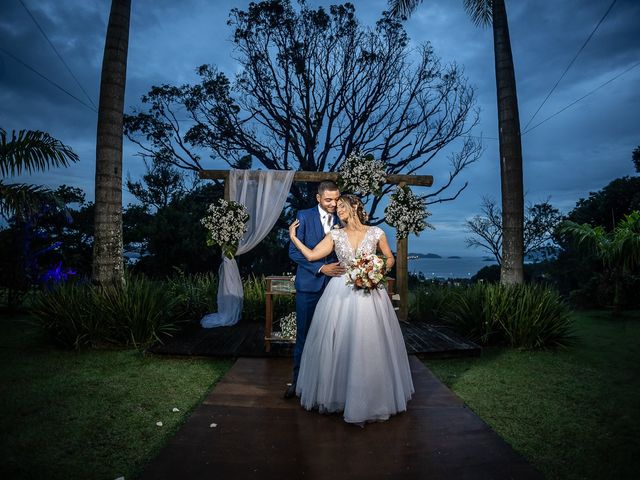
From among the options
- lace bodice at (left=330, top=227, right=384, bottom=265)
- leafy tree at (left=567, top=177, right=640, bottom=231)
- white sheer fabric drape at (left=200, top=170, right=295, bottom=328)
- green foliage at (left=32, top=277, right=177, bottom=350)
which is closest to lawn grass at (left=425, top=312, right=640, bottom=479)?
lace bodice at (left=330, top=227, right=384, bottom=265)

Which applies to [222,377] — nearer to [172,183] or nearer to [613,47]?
[613,47]

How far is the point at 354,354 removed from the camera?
3.17 meters

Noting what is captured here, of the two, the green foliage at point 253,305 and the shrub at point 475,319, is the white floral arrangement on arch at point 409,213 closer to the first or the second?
the shrub at point 475,319

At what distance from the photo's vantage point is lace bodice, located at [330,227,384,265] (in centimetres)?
349

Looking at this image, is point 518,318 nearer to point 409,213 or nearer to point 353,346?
point 409,213

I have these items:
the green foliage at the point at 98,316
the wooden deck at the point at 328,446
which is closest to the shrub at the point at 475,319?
the wooden deck at the point at 328,446

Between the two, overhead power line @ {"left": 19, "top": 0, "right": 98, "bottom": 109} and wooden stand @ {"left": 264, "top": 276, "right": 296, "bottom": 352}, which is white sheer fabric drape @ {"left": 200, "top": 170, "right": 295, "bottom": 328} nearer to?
wooden stand @ {"left": 264, "top": 276, "right": 296, "bottom": 352}

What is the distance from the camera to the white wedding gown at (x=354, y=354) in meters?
3.17

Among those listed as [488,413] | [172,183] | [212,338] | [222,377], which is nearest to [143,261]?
[172,183]

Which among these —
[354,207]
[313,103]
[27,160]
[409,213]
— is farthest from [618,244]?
[27,160]

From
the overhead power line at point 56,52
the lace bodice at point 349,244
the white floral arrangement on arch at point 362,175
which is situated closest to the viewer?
the lace bodice at point 349,244

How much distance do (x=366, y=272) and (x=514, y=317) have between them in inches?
166

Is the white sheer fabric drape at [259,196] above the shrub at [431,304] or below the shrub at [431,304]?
above

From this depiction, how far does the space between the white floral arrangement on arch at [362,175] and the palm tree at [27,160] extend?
5.06m
